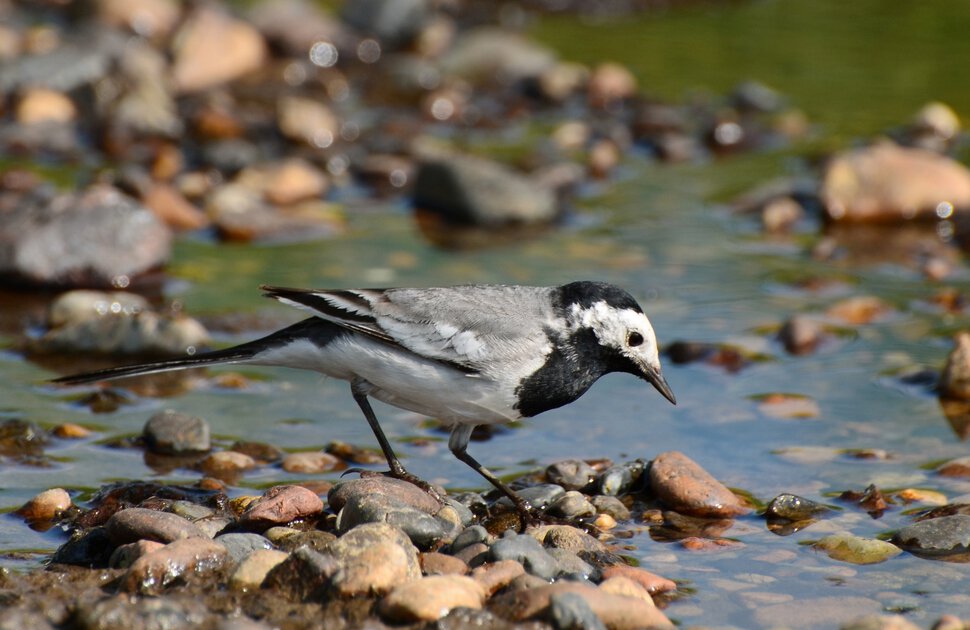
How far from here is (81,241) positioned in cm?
976

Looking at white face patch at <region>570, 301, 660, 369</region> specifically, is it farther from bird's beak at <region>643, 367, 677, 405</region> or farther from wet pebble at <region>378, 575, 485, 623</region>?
wet pebble at <region>378, 575, 485, 623</region>

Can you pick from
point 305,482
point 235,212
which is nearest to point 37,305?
point 235,212

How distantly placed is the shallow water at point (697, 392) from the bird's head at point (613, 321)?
886 mm

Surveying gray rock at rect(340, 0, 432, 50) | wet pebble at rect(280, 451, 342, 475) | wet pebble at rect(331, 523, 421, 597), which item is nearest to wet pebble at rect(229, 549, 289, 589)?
wet pebble at rect(331, 523, 421, 597)

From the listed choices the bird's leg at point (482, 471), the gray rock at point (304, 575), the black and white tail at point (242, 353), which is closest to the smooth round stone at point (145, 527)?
the gray rock at point (304, 575)

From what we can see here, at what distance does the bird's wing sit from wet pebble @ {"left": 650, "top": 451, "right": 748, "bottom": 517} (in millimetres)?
886

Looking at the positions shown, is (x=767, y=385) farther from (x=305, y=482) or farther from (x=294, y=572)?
(x=294, y=572)

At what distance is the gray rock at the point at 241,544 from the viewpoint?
17.6 ft

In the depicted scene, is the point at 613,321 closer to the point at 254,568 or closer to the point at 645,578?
the point at 645,578

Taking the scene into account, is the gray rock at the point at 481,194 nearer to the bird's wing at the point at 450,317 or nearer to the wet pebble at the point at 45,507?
the bird's wing at the point at 450,317

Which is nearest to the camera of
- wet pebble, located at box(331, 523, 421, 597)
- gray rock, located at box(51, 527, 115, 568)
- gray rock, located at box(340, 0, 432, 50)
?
wet pebble, located at box(331, 523, 421, 597)

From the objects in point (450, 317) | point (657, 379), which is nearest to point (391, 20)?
point (450, 317)

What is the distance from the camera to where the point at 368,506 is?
5660 millimetres

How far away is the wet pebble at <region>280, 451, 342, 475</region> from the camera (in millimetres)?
6887
